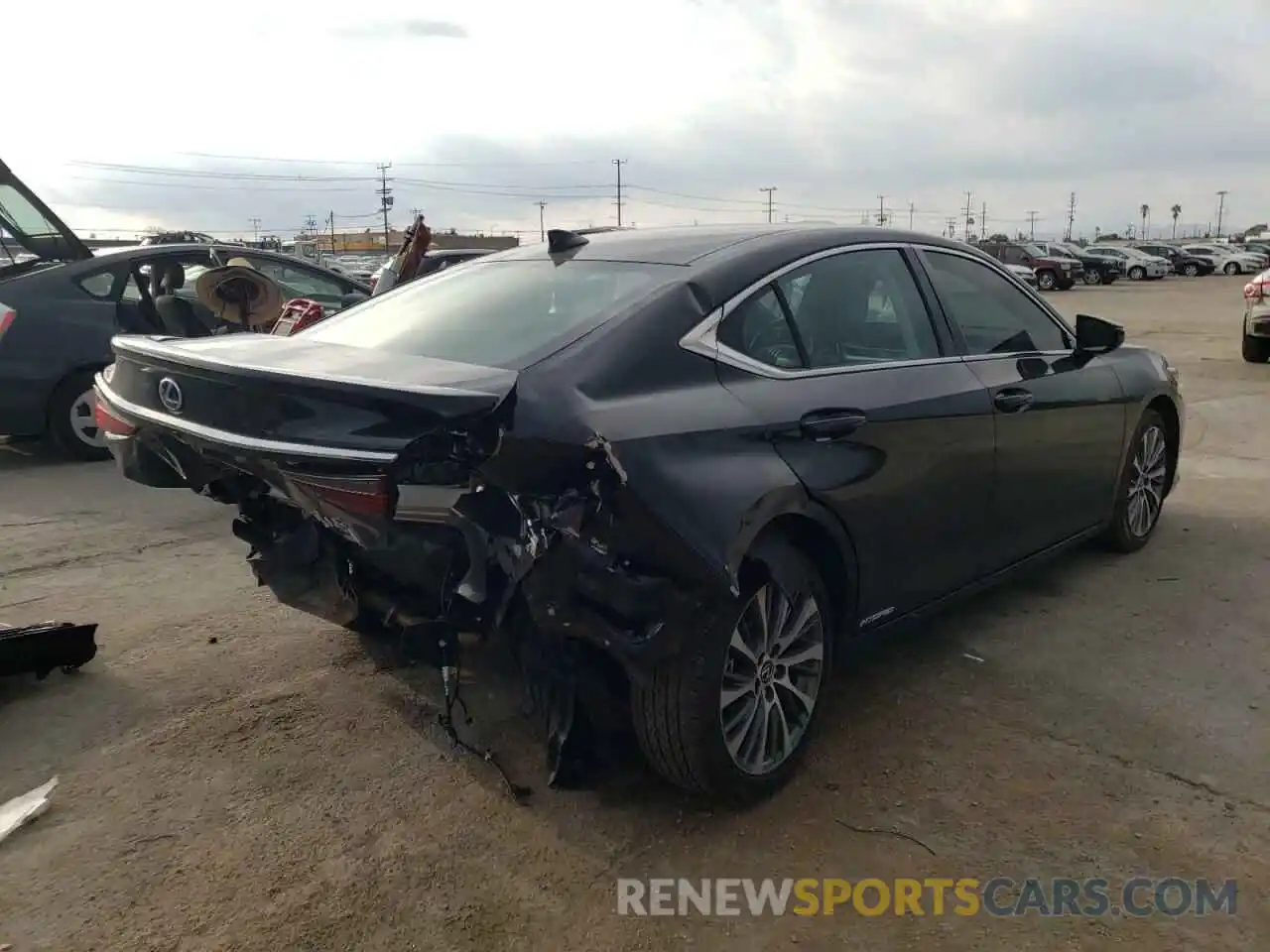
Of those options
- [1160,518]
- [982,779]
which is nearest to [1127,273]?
[1160,518]

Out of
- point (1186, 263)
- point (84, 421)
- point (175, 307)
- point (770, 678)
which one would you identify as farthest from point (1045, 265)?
point (770, 678)

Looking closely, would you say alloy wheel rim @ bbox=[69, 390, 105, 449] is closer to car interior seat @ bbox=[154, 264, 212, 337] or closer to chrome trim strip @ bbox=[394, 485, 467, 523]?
car interior seat @ bbox=[154, 264, 212, 337]

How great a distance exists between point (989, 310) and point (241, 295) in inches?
223

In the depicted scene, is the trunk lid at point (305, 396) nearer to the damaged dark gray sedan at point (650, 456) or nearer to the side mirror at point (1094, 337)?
the damaged dark gray sedan at point (650, 456)

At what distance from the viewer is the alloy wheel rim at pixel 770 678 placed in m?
2.67

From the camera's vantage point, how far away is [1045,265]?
35031 mm

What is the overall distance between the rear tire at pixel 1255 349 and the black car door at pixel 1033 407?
9808mm

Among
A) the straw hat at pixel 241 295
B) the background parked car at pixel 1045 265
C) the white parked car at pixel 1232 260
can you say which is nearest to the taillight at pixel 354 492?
the straw hat at pixel 241 295

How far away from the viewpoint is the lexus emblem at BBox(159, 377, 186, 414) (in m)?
2.69

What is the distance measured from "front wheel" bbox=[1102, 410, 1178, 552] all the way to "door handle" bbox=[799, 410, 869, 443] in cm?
233

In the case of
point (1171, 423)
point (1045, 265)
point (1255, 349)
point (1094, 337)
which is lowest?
point (1171, 423)

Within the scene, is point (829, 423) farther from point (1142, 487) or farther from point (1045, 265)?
point (1045, 265)
